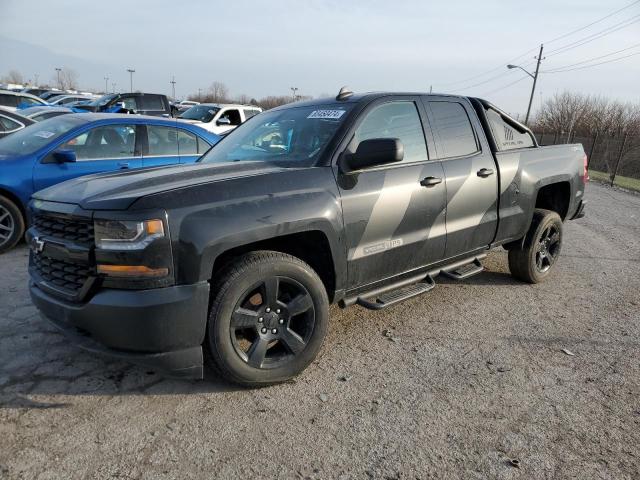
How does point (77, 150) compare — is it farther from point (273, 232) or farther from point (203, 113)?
point (203, 113)

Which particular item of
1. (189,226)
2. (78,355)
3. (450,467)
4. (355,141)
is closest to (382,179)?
(355,141)

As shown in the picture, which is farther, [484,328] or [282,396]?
[484,328]

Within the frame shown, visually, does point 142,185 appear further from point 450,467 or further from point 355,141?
point 450,467

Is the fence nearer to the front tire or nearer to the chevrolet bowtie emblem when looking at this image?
the front tire

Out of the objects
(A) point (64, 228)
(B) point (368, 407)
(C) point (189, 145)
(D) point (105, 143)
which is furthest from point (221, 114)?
(B) point (368, 407)

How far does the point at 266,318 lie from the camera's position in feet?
9.44

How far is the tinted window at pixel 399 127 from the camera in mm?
3438

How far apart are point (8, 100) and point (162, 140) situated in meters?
14.1

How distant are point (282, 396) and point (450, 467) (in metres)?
1.05

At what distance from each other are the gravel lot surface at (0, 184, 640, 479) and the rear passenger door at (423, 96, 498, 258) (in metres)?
0.74

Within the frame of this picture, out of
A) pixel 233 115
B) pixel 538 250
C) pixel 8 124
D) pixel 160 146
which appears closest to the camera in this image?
pixel 538 250

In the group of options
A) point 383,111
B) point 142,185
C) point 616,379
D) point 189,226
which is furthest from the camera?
point 383,111

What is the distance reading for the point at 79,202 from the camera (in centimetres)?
262

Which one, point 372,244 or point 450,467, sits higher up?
point 372,244
